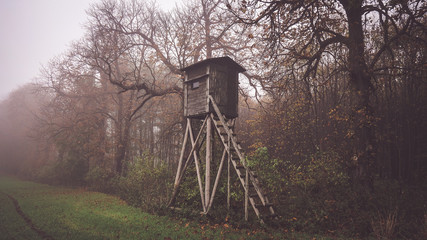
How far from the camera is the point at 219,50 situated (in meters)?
20.2

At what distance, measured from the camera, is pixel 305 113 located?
13.4 meters

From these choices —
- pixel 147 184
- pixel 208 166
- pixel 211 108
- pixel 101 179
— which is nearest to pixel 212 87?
pixel 211 108

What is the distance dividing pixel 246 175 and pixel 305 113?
5.31 m

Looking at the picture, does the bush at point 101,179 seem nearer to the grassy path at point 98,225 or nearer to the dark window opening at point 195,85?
the grassy path at point 98,225

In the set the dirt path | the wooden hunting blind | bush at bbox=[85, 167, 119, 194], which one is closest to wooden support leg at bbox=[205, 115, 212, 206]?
the wooden hunting blind

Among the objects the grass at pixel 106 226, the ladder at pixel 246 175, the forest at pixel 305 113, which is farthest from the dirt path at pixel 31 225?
the ladder at pixel 246 175

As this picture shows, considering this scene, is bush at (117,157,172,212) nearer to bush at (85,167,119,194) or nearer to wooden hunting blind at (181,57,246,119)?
wooden hunting blind at (181,57,246,119)

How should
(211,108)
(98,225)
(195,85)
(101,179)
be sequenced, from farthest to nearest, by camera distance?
1. (101,179)
2. (195,85)
3. (211,108)
4. (98,225)

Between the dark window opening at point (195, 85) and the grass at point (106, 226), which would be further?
the dark window opening at point (195, 85)

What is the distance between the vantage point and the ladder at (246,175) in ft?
31.9

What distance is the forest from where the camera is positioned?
9648mm

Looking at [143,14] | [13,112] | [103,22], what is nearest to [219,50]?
[143,14]

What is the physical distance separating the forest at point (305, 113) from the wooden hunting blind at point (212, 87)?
5.85 feet

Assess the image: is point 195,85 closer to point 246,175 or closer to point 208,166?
point 208,166
